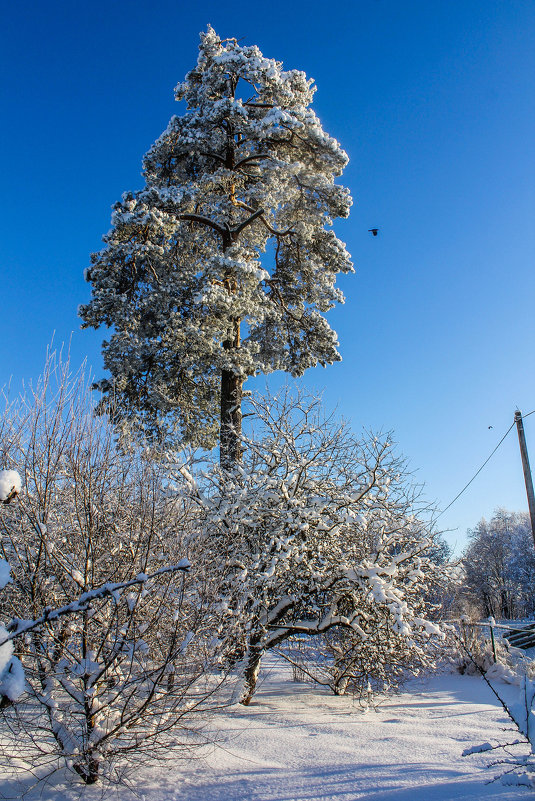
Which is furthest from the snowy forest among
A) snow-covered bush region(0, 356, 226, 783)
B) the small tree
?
A: the small tree

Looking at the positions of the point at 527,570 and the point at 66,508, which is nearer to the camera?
the point at 66,508

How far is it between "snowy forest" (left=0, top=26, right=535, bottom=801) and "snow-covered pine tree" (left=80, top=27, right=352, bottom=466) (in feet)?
0.17

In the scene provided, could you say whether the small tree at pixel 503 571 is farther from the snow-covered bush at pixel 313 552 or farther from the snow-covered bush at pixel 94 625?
the snow-covered bush at pixel 94 625

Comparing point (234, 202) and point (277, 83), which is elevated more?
point (277, 83)

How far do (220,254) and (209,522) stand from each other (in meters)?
6.47

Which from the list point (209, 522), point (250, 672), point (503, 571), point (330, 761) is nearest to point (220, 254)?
point (209, 522)

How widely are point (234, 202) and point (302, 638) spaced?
967cm

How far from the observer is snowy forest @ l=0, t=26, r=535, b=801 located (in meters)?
3.82

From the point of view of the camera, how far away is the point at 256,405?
28.4 ft

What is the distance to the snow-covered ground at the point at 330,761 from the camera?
3596mm

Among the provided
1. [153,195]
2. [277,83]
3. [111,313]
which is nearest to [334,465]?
[111,313]

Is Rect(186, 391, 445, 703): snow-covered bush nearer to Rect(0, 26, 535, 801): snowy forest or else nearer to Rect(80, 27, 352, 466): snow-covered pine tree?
Rect(0, 26, 535, 801): snowy forest

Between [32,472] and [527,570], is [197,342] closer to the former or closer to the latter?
[32,472]

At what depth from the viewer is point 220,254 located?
1136 centimetres
